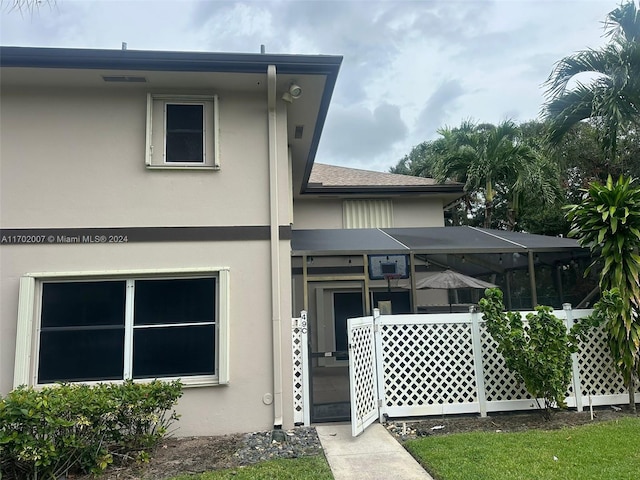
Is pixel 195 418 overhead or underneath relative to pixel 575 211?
underneath

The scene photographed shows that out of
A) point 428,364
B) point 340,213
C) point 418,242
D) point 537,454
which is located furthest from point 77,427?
point 340,213

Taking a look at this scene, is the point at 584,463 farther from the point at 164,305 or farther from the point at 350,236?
the point at 350,236

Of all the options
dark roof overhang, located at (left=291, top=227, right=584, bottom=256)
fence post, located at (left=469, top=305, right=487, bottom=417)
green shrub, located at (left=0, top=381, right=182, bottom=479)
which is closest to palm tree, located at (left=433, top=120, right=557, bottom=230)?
dark roof overhang, located at (left=291, top=227, right=584, bottom=256)

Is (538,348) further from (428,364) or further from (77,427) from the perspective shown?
(77,427)

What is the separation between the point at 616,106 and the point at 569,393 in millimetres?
6017

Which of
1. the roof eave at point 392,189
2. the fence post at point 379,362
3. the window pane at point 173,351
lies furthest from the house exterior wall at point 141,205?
the roof eave at point 392,189

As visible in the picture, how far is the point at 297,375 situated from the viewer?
6.71 meters

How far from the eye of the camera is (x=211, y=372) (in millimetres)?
6504

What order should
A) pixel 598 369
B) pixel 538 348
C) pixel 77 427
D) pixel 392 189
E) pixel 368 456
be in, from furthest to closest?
1. pixel 392 189
2. pixel 598 369
3. pixel 538 348
4. pixel 368 456
5. pixel 77 427

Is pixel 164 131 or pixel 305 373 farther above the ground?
pixel 164 131

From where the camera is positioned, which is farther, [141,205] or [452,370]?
[452,370]

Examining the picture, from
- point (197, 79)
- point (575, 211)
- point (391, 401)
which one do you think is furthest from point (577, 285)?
point (197, 79)

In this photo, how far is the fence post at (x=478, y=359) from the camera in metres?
6.86

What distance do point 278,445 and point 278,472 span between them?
1.13 m
